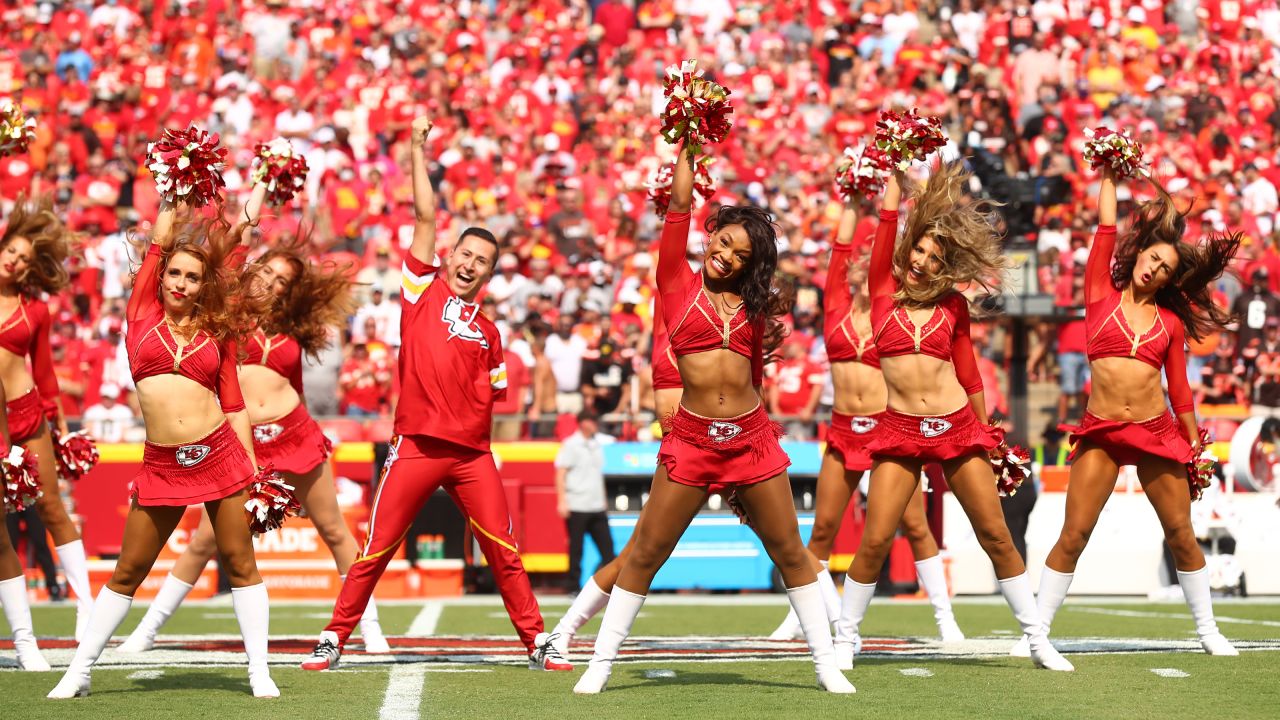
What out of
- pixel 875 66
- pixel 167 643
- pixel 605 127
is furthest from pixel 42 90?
pixel 167 643

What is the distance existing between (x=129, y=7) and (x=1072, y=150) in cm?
1349

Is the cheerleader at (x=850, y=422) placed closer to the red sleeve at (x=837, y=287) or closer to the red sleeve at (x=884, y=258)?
the red sleeve at (x=837, y=287)

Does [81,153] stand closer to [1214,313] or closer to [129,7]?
[129,7]

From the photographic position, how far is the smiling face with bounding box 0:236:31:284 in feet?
29.0

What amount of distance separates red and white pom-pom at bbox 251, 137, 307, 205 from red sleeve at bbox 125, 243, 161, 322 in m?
1.92

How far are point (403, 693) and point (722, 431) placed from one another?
169 cm

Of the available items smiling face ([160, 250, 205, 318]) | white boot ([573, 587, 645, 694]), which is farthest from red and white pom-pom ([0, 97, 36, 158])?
white boot ([573, 587, 645, 694])

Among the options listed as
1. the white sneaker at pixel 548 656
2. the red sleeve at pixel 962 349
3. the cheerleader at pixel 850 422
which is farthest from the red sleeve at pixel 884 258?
the white sneaker at pixel 548 656

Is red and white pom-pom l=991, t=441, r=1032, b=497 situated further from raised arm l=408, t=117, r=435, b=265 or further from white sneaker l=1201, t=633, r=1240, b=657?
raised arm l=408, t=117, r=435, b=265

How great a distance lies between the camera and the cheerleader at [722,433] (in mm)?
6957

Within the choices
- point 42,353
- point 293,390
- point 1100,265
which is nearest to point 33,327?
point 42,353

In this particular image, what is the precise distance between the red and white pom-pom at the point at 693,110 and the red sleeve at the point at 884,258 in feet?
4.06

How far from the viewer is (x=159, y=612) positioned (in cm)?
869

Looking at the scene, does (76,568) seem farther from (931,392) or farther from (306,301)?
(931,392)
